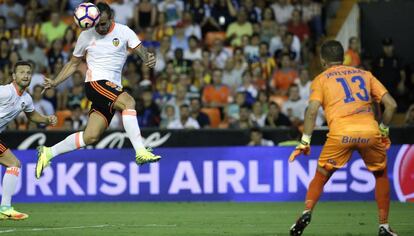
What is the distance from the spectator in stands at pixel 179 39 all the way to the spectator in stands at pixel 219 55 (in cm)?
77

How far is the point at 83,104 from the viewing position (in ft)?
66.0

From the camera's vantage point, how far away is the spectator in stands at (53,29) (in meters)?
22.2

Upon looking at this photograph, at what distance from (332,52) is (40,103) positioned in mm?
10986

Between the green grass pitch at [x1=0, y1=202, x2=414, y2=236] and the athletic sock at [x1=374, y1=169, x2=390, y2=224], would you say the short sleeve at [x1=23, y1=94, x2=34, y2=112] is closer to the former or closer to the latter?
the green grass pitch at [x1=0, y1=202, x2=414, y2=236]

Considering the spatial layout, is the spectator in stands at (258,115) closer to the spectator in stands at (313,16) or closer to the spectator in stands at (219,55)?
the spectator in stands at (219,55)

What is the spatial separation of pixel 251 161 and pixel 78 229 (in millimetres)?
6028

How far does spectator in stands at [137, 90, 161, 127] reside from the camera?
757 inches

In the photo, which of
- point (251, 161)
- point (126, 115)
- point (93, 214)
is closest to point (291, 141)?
point (251, 161)

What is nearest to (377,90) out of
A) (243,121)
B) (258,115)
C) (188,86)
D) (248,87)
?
(243,121)

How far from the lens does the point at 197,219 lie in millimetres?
13102

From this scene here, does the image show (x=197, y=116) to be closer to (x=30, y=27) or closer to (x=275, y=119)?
(x=275, y=119)

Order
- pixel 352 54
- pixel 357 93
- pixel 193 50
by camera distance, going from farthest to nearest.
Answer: pixel 193 50
pixel 352 54
pixel 357 93

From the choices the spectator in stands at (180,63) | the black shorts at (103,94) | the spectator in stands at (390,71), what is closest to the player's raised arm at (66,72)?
the black shorts at (103,94)

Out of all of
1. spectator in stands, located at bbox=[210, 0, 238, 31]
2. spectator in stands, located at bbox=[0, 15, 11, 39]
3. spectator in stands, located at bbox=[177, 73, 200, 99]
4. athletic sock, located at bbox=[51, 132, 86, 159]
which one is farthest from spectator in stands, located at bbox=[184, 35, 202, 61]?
athletic sock, located at bbox=[51, 132, 86, 159]
